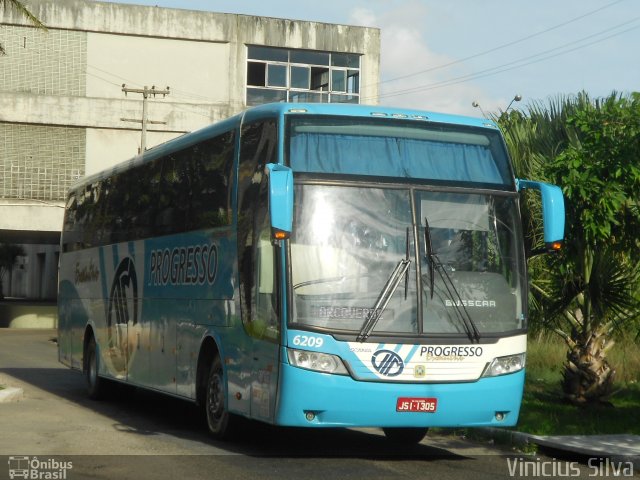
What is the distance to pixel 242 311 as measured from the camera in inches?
479

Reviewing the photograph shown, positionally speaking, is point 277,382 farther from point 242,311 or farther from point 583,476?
point 583,476

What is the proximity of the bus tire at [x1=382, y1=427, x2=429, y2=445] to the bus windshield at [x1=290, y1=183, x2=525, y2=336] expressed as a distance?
2.10m

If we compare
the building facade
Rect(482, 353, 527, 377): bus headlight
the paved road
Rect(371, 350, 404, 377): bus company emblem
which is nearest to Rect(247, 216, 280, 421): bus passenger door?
the paved road

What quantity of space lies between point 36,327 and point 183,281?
119ft

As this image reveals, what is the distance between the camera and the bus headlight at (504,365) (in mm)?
11484

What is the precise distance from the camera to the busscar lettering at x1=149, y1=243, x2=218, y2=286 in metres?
13.3

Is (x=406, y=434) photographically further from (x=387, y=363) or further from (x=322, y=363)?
(x=322, y=363)

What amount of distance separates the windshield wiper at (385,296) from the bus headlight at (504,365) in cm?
116

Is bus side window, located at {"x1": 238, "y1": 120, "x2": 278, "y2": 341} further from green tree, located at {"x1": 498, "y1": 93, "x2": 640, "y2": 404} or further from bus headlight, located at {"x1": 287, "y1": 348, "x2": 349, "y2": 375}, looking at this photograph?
green tree, located at {"x1": 498, "y1": 93, "x2": 640, "y2": 404}

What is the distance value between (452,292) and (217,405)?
3264mm

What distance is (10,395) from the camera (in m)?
16.6

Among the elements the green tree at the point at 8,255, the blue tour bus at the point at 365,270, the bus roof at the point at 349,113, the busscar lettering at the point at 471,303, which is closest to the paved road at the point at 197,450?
the blue tour bus at the point at 365,270

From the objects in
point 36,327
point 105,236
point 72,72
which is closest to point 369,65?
point 72,72

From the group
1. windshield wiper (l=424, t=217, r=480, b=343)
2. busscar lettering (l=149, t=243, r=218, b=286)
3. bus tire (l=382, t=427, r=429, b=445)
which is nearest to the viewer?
windshield wiper (l=424, t=217, r=480, b=343)
